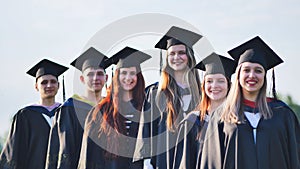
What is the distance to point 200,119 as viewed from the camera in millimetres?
7820

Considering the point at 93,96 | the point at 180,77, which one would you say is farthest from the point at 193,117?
the point at 93,96

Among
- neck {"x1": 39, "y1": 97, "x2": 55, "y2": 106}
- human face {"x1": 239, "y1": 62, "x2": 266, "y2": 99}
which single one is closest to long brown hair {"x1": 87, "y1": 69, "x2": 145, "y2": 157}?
neck {"x1": 39, "y1": 97, "x2": 55, "y2": 106}

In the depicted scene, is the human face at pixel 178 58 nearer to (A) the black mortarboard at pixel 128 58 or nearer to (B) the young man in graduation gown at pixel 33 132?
(A) the black mortarboard at pixel 128 58

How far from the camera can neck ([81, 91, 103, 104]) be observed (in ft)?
28.4

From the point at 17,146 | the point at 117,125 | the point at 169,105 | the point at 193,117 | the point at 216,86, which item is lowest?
the point at 17,146

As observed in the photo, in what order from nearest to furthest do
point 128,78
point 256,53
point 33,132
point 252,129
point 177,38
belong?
point 252,129
point 256,53
point 128,78
point 177,38
point 33,132

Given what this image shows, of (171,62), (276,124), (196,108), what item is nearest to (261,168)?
(276,124)

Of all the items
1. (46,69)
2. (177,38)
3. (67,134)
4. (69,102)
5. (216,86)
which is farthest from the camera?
(46,69)

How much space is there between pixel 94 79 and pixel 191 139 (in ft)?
4.91

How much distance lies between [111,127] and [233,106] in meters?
1.72

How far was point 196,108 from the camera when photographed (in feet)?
26.2

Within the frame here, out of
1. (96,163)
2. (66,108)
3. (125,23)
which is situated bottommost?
(96,163)

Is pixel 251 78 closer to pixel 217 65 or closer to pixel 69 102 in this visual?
pixel 217 65

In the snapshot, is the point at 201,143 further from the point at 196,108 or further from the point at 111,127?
the point at 111,127
